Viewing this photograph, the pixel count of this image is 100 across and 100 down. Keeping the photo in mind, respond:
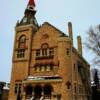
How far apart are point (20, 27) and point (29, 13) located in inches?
182

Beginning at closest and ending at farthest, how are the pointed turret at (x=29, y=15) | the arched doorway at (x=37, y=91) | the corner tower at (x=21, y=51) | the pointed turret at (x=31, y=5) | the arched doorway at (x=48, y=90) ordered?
the arched doorway at (x=48, y=90)
the arched doorway at (x=37, y=91)
the corner tower at (x=21, y=51)
the pointed turret at (x=29, y=15)
the pointed turret at (x=31, y=5)

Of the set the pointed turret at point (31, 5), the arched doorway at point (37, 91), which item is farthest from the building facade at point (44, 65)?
the pointed turret at point (31, 5)

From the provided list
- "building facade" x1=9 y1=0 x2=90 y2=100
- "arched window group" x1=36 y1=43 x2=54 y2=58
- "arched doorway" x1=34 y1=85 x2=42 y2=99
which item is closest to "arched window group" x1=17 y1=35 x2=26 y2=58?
"building facade" x1=9 y1=0 x2=90 y2=100

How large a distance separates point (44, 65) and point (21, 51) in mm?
6382

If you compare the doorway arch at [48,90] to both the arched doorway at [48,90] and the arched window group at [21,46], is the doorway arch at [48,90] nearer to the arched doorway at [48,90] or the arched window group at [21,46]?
the arched doorway at [48,90]

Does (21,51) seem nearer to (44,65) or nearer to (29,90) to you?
(44,65)

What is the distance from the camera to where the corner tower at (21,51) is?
3838 centimetres

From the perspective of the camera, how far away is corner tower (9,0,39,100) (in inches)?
1511

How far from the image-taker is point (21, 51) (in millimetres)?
40719

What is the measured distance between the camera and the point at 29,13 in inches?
1769

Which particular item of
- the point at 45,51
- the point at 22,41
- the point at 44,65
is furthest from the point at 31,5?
the point at 44,65

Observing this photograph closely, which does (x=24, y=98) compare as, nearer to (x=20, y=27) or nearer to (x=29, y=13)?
(x=20, y=27)

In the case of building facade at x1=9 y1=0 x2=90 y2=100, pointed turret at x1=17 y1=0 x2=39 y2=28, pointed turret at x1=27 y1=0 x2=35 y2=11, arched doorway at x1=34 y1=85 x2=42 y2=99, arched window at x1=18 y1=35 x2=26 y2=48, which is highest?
pointed turret at x1=27 y1=0 x2=35 y2=11

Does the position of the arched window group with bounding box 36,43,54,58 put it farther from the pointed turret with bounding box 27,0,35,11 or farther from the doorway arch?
the pointed turret with bounding box 27,0,35,11
